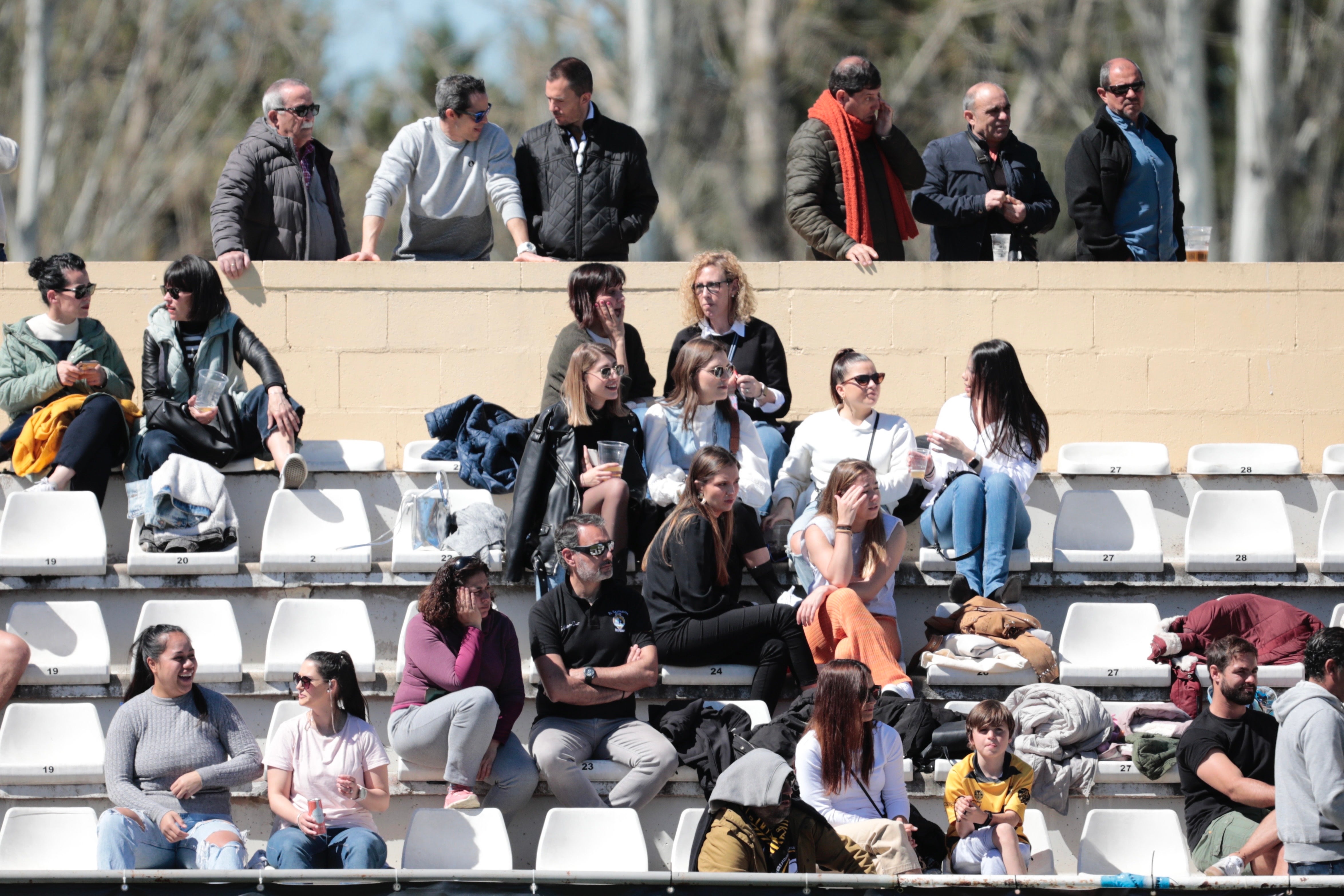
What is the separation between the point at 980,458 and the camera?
25.1ft

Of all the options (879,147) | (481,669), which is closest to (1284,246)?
(879,147)

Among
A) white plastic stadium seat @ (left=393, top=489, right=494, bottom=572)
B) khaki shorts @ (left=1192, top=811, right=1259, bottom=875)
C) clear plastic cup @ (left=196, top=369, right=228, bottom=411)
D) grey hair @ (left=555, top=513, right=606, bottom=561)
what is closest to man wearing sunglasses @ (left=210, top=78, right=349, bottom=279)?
clear plastic cup @ (left=196, top=369, right=228, bottom=411)

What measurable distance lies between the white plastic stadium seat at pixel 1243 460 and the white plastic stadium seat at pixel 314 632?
3943mm

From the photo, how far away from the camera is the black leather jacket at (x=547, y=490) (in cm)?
736

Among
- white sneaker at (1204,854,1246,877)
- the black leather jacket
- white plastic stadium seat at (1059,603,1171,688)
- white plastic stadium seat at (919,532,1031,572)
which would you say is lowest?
white sneaker at (1204,854,1246,877)

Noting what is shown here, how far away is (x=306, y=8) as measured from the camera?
26875mm

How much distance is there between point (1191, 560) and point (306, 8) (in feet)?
71.4

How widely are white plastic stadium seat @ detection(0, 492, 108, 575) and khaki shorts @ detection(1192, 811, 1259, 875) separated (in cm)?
449

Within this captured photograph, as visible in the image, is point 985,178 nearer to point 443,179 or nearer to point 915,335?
point 915,335

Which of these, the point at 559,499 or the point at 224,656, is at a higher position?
the point at 559,499

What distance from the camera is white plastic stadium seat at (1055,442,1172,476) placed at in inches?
330

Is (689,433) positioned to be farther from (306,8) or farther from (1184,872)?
(306,8)

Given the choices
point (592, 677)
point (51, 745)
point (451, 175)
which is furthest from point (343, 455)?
point (592, 677)

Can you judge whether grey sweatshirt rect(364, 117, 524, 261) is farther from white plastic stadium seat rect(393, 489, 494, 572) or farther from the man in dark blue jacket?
the man in dark blue jacket
